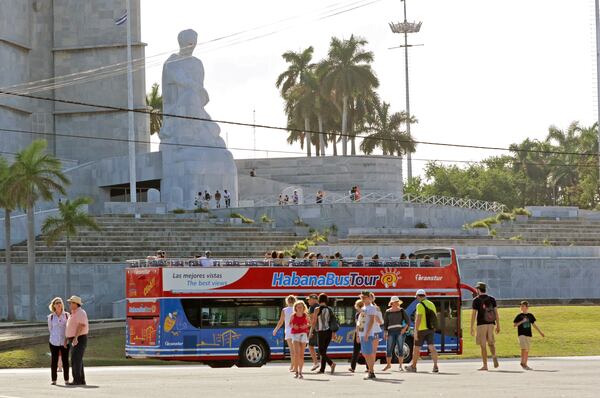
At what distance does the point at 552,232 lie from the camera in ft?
217

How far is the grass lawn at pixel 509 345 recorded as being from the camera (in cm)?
3531

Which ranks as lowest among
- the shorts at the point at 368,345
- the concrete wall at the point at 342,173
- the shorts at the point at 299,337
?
the shorts at the point at 368,345

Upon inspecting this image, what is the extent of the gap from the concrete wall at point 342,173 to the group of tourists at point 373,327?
51847 mm

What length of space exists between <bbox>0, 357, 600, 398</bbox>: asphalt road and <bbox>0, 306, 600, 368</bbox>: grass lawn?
15.6 feet

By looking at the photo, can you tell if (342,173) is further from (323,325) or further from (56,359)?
(56,359)

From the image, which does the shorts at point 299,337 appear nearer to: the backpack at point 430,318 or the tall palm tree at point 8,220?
the backpack at point 430,318

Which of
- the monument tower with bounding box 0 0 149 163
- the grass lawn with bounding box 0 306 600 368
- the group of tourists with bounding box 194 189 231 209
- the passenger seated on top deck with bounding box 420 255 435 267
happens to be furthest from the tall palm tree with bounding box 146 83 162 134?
the passenger seated on top deck with bounding box 420 255 435 267

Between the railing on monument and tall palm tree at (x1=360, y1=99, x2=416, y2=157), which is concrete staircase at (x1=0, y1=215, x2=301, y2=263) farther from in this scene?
tall palm tree at (x1=360, y1=99, x2=416, y2=157)

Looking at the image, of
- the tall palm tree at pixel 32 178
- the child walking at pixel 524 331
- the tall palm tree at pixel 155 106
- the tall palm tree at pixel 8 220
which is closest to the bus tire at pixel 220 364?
the child walking at pixel 524 331

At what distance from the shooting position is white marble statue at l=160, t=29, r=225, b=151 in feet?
238

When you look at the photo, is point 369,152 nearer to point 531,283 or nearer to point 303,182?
point 303,182

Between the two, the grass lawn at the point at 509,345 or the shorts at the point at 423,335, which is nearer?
the shorts at the point at 423,335

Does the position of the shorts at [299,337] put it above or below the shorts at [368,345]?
above

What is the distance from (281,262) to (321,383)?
32.2 feet
